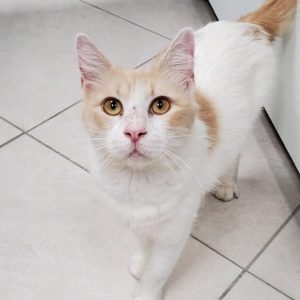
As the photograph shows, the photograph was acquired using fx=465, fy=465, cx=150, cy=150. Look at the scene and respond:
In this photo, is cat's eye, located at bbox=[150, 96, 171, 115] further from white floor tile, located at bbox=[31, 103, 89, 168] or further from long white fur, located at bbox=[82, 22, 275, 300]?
white floor tile, located at bbox=[31, 103, 89, 168]

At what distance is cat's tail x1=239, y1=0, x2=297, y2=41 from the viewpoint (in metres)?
1.12

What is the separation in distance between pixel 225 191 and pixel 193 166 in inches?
15.7

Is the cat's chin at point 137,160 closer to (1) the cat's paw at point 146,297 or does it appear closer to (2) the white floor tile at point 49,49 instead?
(1) the cat's paw at point 146,297

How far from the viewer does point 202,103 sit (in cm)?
98

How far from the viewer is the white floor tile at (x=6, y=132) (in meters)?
1.42

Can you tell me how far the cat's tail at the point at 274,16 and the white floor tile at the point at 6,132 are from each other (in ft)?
2.51

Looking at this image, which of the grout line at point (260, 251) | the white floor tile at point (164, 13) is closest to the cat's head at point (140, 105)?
the grout line at point (260, 251)

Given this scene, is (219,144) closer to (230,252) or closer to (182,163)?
(182,163)

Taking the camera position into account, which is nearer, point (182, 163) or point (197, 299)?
Result: point (182, 163)

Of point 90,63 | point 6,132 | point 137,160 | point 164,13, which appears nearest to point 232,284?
point 137,160

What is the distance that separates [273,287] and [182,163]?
43cm

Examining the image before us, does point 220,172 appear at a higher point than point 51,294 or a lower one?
higher

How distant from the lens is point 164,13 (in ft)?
6.63

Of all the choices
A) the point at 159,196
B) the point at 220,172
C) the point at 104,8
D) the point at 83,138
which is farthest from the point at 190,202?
the point at 104,8
